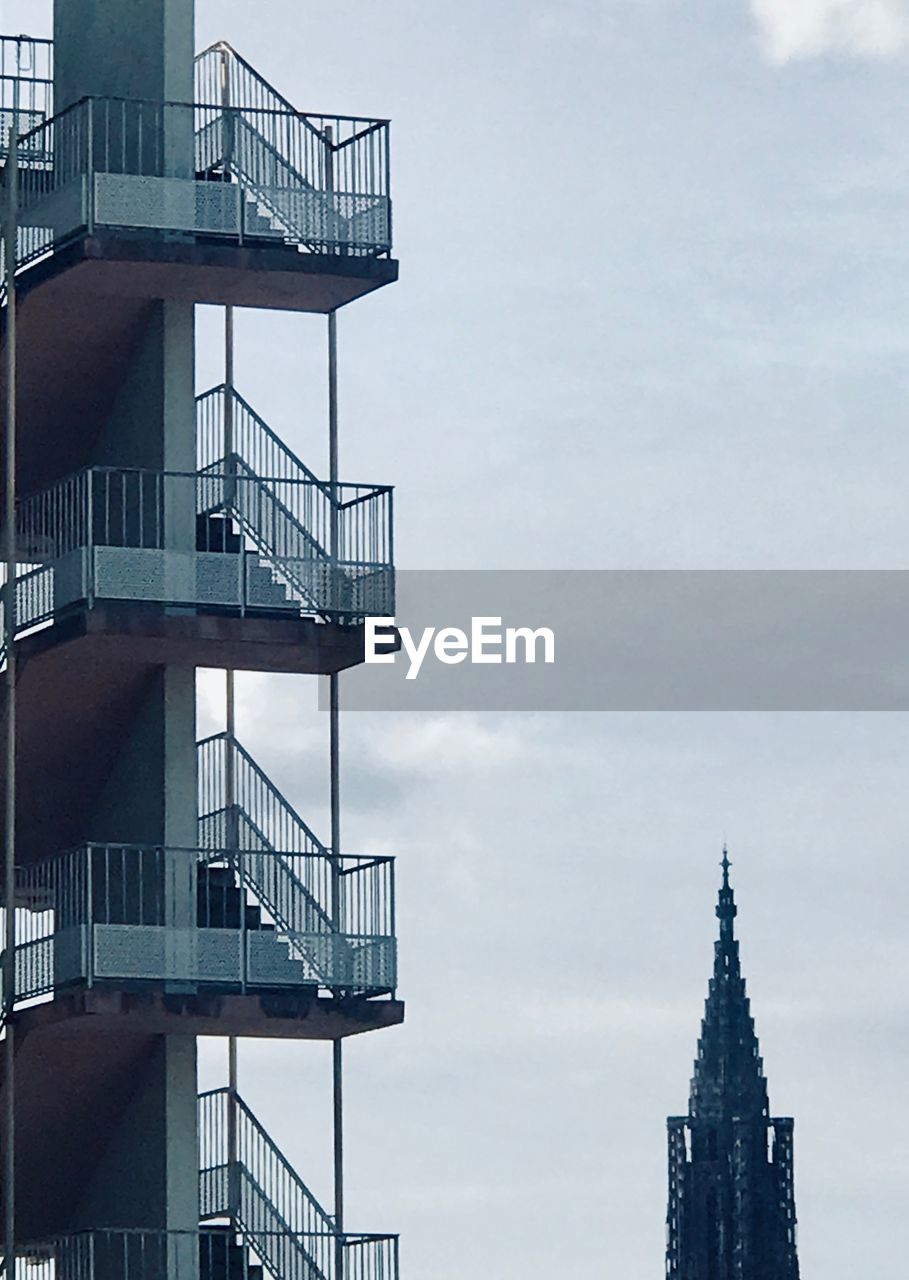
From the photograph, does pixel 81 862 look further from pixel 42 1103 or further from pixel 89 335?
pixel 89 335

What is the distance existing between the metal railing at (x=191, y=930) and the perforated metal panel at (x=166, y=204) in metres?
9.12

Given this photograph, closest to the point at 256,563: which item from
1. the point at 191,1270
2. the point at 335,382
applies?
the point at 335,382

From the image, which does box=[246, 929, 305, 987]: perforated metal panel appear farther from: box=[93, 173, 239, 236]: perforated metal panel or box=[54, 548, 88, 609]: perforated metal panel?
box=[93, 173, 239, 236]: perforated metal panel

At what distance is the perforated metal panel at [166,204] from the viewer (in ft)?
183

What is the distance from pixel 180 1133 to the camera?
55.8 metres

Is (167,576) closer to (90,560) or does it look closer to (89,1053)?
(90,560)

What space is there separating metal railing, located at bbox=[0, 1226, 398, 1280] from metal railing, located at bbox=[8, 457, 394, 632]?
29.4 ft

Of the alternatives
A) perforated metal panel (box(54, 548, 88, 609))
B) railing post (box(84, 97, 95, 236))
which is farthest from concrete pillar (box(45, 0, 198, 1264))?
perforated metal panel (box(54, 548, 88, 609))

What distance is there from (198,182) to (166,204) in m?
0.59

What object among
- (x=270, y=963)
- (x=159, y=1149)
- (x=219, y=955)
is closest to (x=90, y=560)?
(x=219, y=955)

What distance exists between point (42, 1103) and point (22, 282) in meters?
12.1

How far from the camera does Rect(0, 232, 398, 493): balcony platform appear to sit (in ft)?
184

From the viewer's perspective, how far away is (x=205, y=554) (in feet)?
182

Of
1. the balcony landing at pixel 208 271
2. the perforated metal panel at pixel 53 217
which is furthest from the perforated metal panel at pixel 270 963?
the perforated metal panel at pixel 53 217
